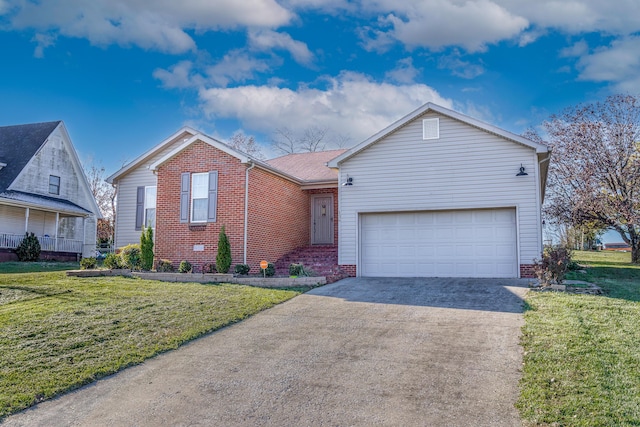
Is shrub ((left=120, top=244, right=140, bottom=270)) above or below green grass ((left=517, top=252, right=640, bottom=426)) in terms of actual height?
above

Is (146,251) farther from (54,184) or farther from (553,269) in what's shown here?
(54,184)

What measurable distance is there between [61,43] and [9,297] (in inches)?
406

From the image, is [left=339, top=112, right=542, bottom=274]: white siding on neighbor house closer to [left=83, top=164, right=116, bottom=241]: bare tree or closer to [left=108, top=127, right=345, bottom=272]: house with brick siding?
[left=108, top=127, right=345, bottom=272]: house with brick siding

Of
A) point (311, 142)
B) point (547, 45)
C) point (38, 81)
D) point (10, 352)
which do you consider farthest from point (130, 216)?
point (311, 142)

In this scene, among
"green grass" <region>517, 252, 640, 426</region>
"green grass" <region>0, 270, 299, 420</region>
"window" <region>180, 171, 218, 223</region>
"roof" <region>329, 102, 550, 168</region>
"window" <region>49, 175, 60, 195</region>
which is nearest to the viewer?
"green grass" <region>517, 252, 640, 426</region>

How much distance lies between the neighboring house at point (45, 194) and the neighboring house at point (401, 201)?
39.1 feet

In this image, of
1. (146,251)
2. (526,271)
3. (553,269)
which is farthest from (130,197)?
(553,269)

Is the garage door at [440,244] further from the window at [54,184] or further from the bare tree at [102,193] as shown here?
the bare tree at [102,193]

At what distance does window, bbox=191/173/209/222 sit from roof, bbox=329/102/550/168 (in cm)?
410

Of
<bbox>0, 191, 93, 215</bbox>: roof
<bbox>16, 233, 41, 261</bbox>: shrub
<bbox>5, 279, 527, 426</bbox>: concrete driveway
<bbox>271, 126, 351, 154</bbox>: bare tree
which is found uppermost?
<bbox>271, 126, 351, 154</bbox>: bare tree

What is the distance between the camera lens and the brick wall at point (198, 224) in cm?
1447

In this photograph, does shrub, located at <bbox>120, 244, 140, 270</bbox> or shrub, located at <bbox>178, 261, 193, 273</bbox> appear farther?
shrub, located at <bbox>120, 244, 140, 270</bbox>

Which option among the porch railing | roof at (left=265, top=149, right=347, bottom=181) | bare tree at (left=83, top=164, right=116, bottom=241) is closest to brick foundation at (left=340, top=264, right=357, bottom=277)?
roof at (left=265, top=149, right=347, bottom=181)

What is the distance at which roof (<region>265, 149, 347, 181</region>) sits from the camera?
723 inches
